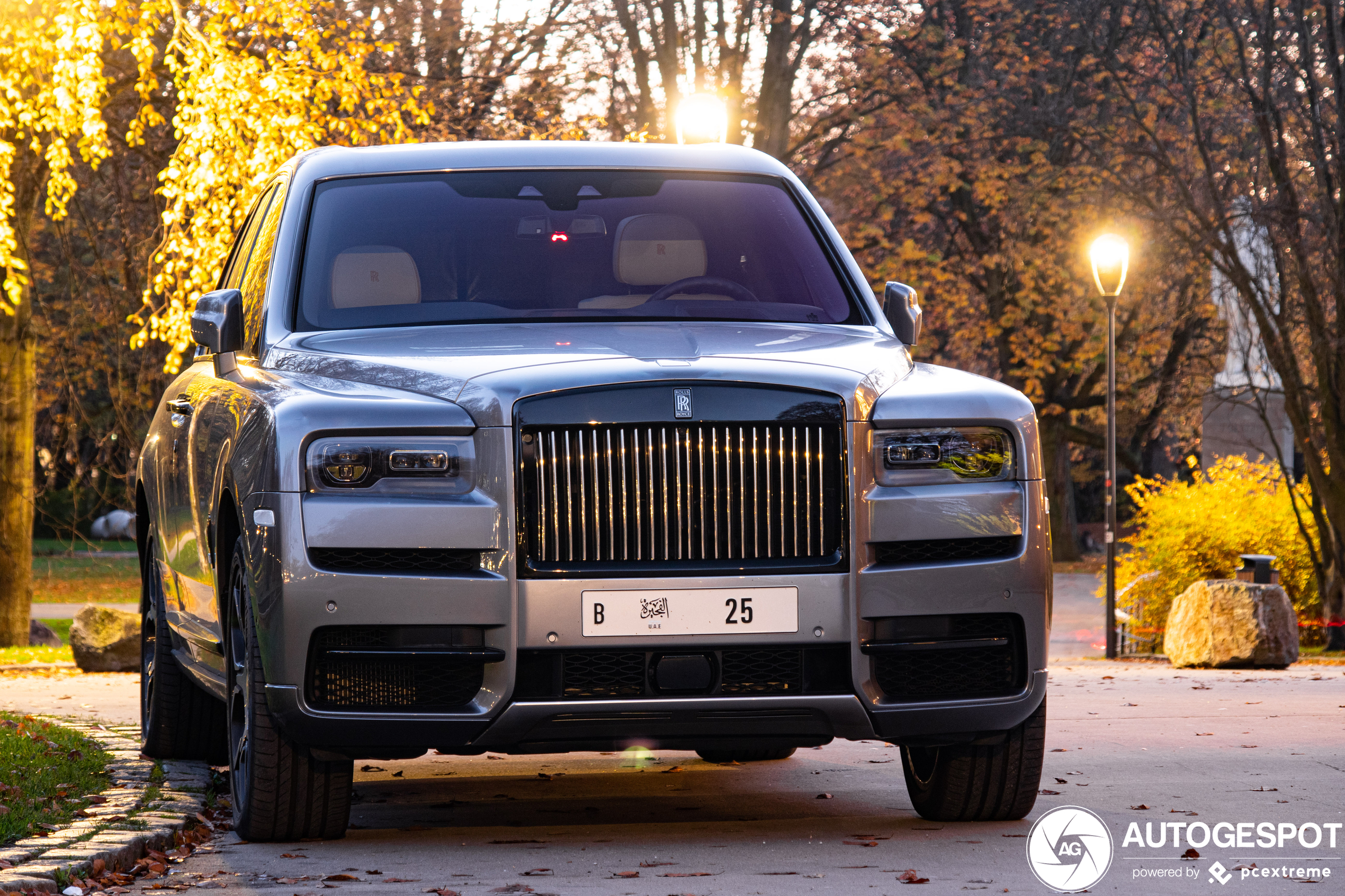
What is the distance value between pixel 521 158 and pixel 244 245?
159 centimetres

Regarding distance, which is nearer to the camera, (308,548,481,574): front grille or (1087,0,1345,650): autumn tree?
(308,548,481,574): front grille

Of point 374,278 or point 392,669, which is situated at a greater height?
point 374,278

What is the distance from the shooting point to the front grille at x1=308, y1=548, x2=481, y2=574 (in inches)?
209

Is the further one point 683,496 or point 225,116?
point 225,116

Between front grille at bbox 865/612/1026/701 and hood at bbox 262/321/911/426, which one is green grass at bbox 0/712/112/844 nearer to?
hood at bbox 262/321/911/426

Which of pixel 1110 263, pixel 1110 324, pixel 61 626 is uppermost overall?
pixel 1110 263

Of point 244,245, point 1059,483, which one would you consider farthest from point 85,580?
point 244,245

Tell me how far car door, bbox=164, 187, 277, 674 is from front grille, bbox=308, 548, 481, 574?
0.99 meters

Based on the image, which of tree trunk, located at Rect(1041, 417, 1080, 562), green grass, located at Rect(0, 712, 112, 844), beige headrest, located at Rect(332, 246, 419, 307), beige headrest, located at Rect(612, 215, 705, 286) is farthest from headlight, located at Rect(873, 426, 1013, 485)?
tree trunk, located at Rect(1041, 417, 1080, 562)

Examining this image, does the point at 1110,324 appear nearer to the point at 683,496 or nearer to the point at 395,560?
the point at 683,496

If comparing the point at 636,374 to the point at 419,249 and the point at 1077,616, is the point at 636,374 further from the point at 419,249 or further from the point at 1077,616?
the point at 1077,616

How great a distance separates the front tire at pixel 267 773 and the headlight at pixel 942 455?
1832 millimetres

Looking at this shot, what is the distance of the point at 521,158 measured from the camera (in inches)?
275

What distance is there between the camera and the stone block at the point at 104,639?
15375 mm
